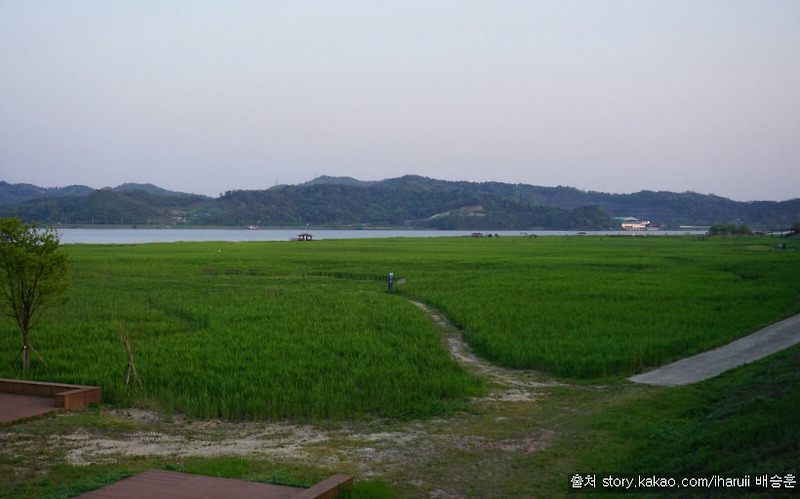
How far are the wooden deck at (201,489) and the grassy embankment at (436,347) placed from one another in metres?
2.65

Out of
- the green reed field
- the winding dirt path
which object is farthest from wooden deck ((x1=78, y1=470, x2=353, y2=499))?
the winding dirt path

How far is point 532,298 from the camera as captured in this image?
896 inches

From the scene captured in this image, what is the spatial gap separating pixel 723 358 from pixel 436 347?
255 inches

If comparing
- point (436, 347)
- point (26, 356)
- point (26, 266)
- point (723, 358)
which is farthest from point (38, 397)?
point (723, 358)

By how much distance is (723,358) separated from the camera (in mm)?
13773

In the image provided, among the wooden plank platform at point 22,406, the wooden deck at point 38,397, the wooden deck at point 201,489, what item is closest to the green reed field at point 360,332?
Result: the wooden deck at point 38,397

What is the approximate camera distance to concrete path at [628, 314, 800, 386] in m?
12.3

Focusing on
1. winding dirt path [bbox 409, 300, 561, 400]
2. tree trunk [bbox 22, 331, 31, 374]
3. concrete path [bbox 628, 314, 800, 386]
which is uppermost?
tree trunk [bbox 22, 331, 31, 374]

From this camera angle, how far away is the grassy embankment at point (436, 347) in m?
8.17

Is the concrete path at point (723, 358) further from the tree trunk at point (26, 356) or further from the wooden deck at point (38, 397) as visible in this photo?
the tree trunk at point (26, 356)

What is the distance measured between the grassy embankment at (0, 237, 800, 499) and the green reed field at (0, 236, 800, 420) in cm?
5

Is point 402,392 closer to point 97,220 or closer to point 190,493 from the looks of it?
point 190,493

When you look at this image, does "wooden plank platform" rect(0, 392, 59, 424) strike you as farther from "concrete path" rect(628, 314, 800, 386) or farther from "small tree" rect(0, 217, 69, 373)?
"concrete path" rect(628, 314, 800, 386)

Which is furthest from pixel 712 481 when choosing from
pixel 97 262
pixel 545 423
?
pixel 97 262
